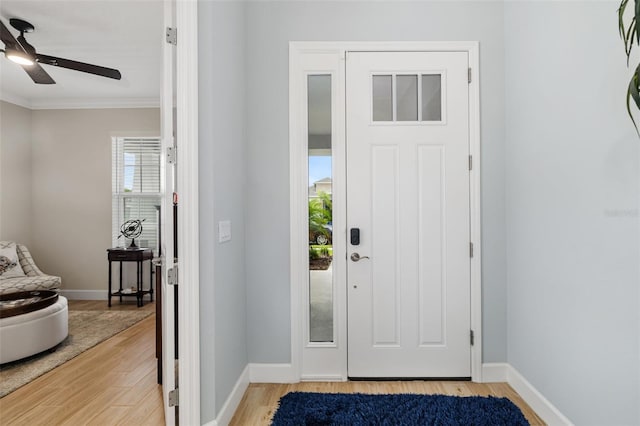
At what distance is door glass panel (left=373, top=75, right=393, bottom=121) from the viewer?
2492 mm

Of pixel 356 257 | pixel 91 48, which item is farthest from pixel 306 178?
pixel 91 48

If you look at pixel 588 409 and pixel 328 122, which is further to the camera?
pixel 328 122

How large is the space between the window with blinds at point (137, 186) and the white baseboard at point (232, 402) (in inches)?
128

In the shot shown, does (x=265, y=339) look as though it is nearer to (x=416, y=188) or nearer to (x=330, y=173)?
(x=330, y=173)

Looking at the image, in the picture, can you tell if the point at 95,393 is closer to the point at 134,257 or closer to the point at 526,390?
the point at 134,257

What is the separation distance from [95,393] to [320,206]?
200cm

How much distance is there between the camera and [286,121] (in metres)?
2.49

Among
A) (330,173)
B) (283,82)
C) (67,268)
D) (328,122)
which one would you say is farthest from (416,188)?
(67,268)

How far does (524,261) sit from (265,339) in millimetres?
1797

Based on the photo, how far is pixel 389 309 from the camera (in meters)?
2.49

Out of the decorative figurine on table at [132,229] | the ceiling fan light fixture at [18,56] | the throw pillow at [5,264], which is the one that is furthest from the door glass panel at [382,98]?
the throw pillow at [5,264]

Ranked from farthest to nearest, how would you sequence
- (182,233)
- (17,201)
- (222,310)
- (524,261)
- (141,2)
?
(17,201)
(141,2)
(524,261)
(222,310)
(182,233)

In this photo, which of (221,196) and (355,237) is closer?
(221,196)

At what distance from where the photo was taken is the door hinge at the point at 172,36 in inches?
65.2
